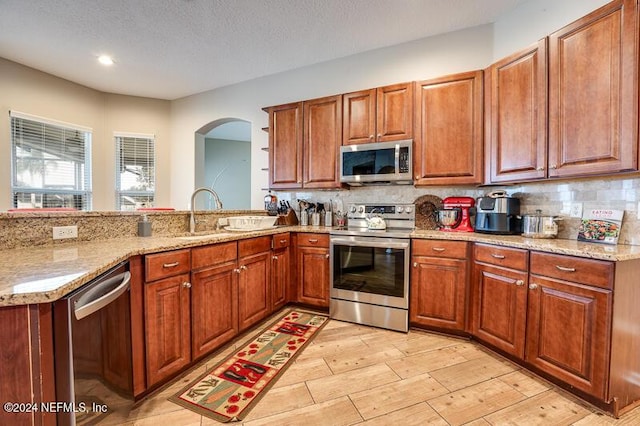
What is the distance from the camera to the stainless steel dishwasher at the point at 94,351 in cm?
88

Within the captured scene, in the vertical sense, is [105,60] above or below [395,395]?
above

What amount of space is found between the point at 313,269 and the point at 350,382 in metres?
1.21

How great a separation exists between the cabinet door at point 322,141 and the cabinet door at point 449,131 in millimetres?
830

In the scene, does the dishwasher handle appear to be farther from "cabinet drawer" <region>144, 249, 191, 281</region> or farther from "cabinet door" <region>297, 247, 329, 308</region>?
"cabinet door" <region>297, 247, 329, 308</region>

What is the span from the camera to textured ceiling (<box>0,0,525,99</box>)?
8.05ft

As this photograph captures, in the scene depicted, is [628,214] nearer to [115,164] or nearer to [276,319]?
[276,319]

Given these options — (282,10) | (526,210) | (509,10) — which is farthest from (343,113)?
(526,210)

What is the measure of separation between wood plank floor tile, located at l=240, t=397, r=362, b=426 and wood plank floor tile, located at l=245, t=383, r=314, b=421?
34mm

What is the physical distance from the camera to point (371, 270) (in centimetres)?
258

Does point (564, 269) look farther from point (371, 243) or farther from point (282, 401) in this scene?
point (282, 401)

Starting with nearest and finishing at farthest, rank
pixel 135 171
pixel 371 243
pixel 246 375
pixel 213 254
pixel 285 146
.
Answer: pixel 246 375
pixel 213 254
pixel 371 243
pixel 285 146
pixel 135 171

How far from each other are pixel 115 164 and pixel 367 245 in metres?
4.29

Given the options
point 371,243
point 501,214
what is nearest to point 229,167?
point 371,243

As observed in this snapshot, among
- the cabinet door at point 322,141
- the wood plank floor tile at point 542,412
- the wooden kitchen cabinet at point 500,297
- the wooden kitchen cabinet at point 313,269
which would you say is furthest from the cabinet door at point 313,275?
the wood plank floor tile at point 542,412
